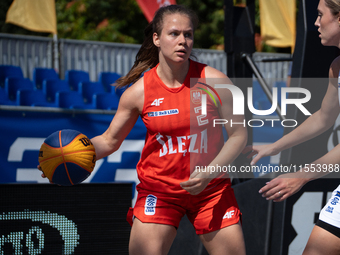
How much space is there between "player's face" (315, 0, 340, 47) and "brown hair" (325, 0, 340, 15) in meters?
0.02

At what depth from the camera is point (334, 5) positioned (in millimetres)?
2125

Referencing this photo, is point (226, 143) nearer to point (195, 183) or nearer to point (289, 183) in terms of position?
point (195, 183)

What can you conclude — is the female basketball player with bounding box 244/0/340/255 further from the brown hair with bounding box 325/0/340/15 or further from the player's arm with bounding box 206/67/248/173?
the player's arm with bounding box 206/67/248/173

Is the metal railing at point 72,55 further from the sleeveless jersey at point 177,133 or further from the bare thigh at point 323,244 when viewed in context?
the bare thigh at point 323,244

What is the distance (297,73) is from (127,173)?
2367 mm

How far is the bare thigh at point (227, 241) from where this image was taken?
249 centimetres

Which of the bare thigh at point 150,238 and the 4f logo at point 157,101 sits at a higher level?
the 4f logo at point 157,101

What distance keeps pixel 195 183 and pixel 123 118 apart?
2.54 ft

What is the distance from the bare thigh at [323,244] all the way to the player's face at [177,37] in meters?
1.38

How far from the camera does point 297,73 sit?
362 centimetres

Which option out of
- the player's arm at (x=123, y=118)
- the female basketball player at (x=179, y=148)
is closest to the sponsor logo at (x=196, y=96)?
the female basketball player at (x=179, y=148)

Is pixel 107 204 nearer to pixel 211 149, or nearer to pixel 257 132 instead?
pixel 211 149

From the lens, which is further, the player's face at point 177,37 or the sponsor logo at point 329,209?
the player's face at point 177,37

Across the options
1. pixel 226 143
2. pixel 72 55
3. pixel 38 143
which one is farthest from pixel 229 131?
pixel 72 55
